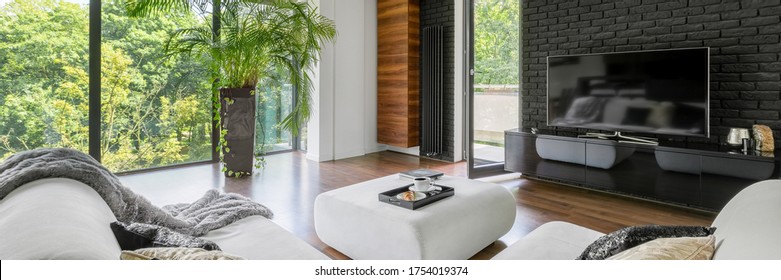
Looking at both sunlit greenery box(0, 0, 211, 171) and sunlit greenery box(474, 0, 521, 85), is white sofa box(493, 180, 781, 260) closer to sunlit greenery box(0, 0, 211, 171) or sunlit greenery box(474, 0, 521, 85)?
sunlit greenery box(474, 0, 521, 85)

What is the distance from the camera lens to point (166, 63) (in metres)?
4.32

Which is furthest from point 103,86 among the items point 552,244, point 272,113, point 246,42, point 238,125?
point 552,244

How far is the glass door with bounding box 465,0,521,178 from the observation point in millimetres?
4398

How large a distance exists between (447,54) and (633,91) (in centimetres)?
212

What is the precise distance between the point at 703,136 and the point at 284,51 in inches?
138

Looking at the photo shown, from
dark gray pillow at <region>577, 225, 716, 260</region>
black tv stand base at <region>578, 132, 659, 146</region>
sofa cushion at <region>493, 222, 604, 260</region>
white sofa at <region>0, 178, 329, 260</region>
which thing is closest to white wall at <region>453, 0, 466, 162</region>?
black tv stand base at <region>578, 132, 659, 146</region>

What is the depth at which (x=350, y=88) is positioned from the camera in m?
5.41

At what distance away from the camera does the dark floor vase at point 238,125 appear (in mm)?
4098

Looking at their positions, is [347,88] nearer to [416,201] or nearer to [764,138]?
[416,201]

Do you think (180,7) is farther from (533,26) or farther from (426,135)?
(533,26)

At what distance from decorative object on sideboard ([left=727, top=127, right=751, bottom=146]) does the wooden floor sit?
54 cm

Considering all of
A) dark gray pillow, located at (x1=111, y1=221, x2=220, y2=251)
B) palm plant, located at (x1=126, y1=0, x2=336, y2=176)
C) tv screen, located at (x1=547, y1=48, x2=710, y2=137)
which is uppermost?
palm plant, located at (x1=126, y1=0, x2=336, y2=176)

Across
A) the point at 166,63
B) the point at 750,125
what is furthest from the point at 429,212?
the point at 166,63

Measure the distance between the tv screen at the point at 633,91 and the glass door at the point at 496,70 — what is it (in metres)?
0.55
